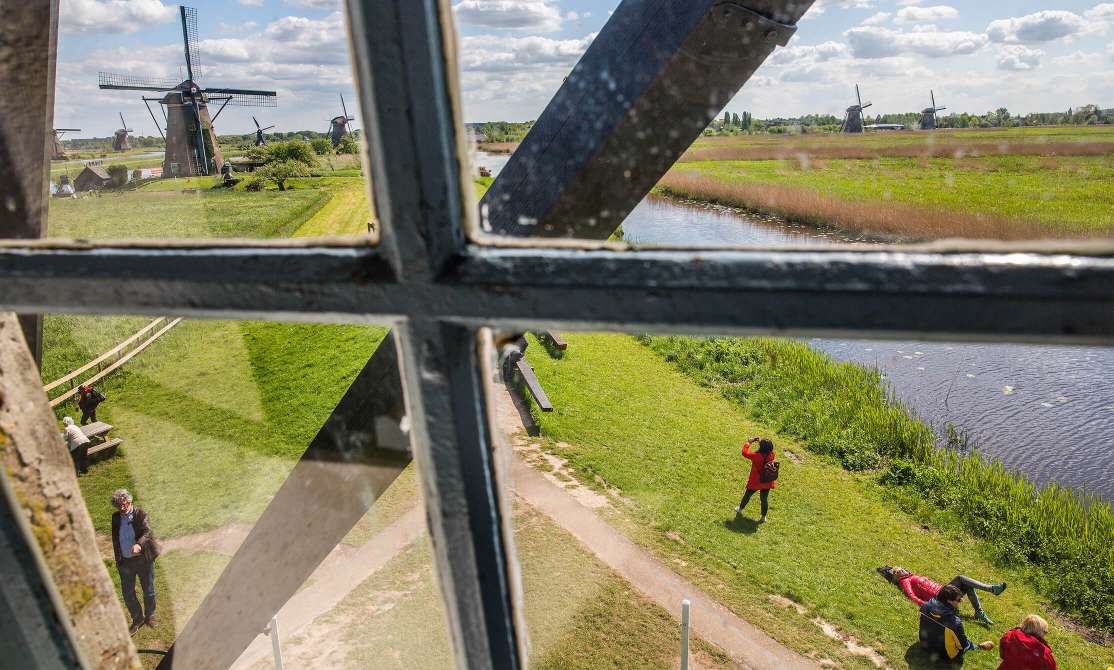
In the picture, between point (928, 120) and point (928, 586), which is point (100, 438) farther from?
point (928, 586)

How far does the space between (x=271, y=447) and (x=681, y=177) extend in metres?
4.17

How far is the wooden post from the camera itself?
811 millimetres

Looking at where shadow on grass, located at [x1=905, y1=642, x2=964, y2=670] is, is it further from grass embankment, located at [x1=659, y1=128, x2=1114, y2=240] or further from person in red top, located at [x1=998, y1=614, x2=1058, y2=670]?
grass embankment, located at [x1=659, y1=128, x2=1114, y2=240]

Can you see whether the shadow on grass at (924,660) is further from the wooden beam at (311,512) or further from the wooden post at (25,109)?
the wooden post at (25,109)

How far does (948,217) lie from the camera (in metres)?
0.68

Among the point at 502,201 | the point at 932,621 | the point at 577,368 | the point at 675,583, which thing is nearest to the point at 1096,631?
the point at 932,621

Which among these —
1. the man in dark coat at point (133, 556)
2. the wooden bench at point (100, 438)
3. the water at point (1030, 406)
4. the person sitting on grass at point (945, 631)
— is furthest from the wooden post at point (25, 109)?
the person sitting on grass at point (945, 631)

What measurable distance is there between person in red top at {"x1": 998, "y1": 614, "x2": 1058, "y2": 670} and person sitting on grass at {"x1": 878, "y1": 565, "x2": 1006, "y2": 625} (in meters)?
1.50

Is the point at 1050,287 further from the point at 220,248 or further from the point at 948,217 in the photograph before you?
the point at 220,248

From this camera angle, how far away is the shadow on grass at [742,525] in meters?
7.91

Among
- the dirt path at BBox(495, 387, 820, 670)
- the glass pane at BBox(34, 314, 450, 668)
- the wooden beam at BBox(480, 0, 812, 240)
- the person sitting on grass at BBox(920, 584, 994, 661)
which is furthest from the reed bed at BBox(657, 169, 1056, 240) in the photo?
the person sitting on grass at BBox(920, 584, 994, 661)

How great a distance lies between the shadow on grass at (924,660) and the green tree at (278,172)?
641 centimetres

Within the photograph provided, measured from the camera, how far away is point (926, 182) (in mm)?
814

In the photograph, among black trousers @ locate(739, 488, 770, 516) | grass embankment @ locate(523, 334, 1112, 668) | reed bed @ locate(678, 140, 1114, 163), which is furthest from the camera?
black trousers @ locate(739, 488, 770, 516)
